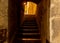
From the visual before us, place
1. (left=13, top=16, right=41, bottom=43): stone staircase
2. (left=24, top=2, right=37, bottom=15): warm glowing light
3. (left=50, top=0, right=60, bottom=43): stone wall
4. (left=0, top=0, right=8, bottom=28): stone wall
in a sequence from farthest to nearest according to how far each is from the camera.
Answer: (left=24, top=2, right=37, bottom=15): warm glowing light
(left=13, top=16, right=41, bottom=43): stone staircase
(left=0, top=0, right=8, bottom=28): stone wall
(left=50, top=0, right=60, bottom=43): stone wall

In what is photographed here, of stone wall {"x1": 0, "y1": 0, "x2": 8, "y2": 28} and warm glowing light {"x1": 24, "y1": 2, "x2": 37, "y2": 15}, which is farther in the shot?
warm glowing light {"x1": 24, "y1": 2, "x2": 37, "y2": 15}

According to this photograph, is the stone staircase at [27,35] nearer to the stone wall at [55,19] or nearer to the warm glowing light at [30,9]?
the stone wall at [55,19]

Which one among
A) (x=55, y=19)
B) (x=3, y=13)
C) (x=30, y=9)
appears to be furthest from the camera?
(x=30, y=9)

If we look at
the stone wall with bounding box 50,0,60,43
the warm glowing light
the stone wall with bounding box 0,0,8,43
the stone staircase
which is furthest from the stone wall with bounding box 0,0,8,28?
the warm glowing light

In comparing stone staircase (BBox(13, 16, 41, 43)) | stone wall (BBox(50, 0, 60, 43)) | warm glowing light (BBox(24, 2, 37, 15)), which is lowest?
stone staircase (BBox(13, 16, 41, 43))

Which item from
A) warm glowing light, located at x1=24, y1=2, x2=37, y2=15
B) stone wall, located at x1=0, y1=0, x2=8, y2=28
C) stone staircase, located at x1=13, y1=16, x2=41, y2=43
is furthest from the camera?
warm glowing light, located at x1=24, y1=2, x2=37, y2=15

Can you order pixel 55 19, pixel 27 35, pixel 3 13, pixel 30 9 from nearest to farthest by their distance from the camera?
pixel 55 19
pixel 3 13
pixel 27 35
pixel 30 9

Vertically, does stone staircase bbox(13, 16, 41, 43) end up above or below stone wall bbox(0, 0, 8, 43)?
below

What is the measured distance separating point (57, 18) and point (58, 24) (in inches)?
2.3

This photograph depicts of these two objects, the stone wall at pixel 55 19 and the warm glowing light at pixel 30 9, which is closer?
the stone wall at pixel 55 19

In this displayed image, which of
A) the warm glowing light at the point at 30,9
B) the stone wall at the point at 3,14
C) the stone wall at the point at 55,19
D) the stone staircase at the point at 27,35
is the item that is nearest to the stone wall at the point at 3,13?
the stone wall at the point at 3,14

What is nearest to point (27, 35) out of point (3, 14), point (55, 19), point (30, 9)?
point (3, 14)

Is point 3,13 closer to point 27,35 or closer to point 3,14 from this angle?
point 3,14

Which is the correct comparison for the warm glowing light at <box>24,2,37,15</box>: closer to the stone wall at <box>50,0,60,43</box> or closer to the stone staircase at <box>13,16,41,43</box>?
the stone staircase at <box>13,16,41,43</box>
